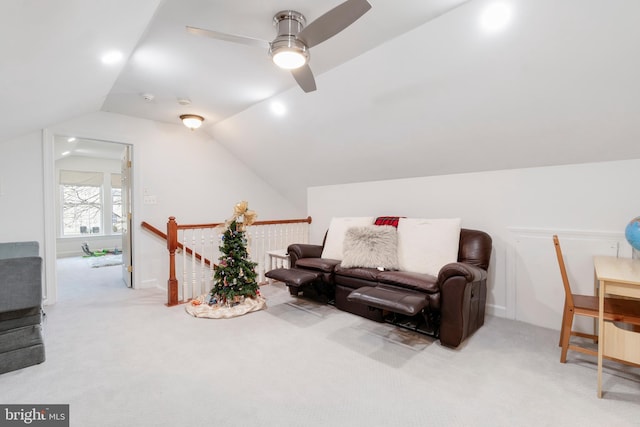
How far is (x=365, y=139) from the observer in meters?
3.51

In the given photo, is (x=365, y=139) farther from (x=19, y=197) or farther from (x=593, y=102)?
(x=19, y=197)

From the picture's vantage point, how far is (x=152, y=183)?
→ 172 inches

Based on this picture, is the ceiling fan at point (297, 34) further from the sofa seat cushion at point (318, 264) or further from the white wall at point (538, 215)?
the white wall at point (538, 215)

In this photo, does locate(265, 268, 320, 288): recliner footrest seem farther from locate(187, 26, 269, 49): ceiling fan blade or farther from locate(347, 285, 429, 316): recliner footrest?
locate(187, 26, 269, 49): ceiling fan blade

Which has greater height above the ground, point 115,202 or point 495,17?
point 495,17

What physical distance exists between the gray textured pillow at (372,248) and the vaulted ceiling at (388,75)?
100 cm

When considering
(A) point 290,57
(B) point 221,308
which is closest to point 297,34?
(A) point 290,57

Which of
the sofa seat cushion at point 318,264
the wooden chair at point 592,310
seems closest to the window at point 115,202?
the sofa seat cushion at point 318,264

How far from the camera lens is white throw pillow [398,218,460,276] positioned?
2807 mm

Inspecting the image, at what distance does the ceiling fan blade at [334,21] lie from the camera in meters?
1.54

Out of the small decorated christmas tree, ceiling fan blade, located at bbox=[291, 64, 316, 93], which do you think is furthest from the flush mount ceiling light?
ceiling fan blade, located at bbox=[291, 64, 316, 93]

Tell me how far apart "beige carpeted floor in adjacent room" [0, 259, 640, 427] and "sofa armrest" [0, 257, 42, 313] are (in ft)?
1.64

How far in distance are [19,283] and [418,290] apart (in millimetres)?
2988

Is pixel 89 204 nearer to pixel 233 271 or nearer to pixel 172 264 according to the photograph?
pixel 172 264
